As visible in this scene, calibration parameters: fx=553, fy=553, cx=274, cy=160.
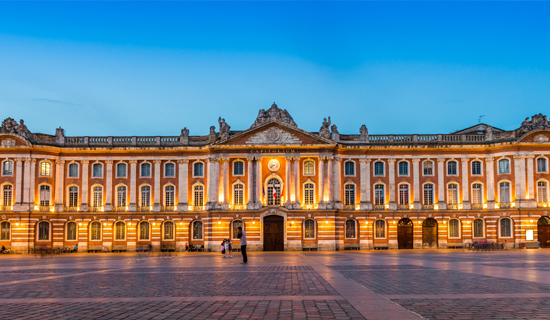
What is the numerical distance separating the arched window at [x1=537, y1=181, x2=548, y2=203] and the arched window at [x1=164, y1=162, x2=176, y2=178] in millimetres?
41922

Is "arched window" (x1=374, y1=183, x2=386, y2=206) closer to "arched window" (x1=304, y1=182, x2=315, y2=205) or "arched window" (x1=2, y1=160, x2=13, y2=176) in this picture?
"arched window" (x1=304, y1=182, x2=315, y2=205)

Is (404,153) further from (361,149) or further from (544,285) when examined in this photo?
(544,285)

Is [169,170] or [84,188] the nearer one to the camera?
[84,188]

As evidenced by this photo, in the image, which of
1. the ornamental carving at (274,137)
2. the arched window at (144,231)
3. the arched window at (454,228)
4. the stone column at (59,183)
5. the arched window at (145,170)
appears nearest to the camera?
the ornamental carving at (274,137)

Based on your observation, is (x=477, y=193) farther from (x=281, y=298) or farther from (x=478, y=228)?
(x=281, y=298)

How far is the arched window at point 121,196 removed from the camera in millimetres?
65438

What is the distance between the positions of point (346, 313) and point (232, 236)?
2031 inches

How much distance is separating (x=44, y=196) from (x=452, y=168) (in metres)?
47.8

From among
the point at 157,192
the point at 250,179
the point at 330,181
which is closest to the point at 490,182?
the point at 330,181

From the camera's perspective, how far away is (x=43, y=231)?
63438 mm

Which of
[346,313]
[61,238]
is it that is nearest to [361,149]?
[61,238]

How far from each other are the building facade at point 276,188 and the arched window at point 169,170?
17cm

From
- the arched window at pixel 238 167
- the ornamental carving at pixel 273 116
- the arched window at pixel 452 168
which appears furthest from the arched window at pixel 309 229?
the arched window at pixel 452 168

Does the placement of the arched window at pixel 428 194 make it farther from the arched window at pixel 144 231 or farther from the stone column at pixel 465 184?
the arched window at pixel 144 231
